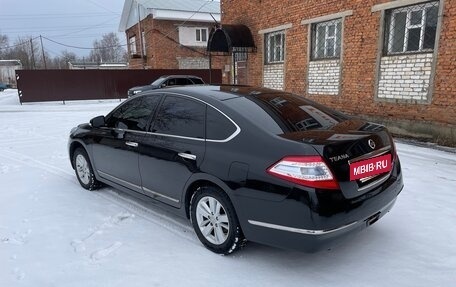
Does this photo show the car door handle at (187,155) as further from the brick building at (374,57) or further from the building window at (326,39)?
the building window at (326,39)

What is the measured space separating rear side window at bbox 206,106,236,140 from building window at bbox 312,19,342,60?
26.4ft

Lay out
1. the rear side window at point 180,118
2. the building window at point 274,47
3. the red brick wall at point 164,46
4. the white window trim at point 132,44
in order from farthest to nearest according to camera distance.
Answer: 1. the white window trim at point 132,44
2. the red brick wall at point 164,46
3. the building window at point 274,47
4. the rear side window at point 180,118

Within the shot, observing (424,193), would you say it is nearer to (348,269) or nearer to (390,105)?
(348,269)

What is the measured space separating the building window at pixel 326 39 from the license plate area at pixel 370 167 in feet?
25.7

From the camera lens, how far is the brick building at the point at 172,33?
85.6ft

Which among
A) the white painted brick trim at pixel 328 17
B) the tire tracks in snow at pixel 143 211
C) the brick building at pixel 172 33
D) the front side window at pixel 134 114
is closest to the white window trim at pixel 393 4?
the white painted brick trim at pixel 328 17

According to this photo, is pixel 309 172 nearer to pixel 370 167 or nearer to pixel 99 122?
pixel 370 167

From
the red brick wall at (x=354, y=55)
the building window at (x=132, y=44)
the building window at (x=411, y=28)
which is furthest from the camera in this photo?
the building window at (x=132, y=44)

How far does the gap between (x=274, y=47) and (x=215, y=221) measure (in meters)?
11.0

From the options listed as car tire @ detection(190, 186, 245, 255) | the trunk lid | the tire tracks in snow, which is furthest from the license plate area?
the tire tracks in snow

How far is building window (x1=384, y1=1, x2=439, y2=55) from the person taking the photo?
7762mm

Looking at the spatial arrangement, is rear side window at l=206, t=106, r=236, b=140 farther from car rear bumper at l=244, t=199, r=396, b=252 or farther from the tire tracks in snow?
the tire tracks in snow

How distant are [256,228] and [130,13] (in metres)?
31.1


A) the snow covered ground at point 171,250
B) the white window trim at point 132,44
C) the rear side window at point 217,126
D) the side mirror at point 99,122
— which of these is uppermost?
the white window trim at point 132,44
